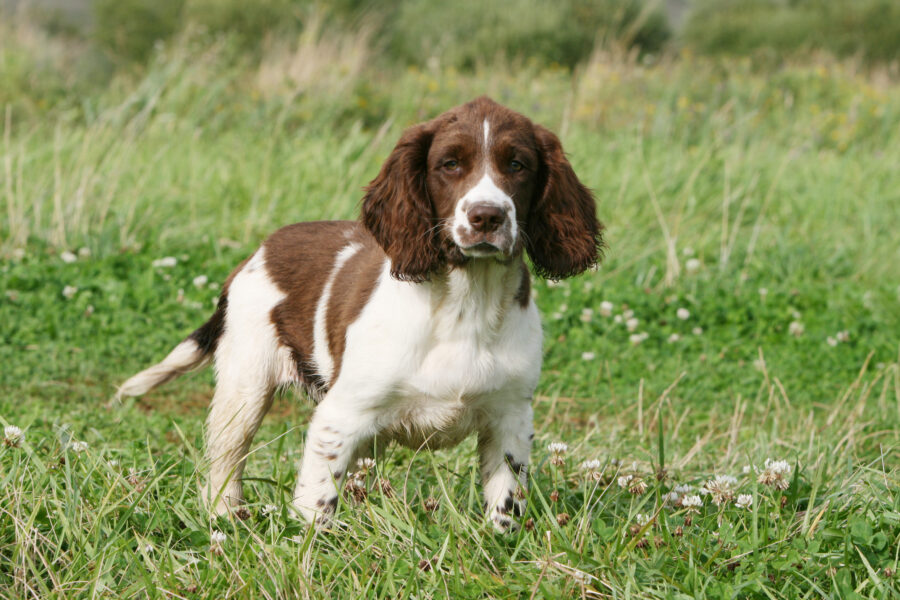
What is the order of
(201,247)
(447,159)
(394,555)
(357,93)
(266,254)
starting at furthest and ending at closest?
(357,93), (201,247), (266,254), (447,159), (394,555)

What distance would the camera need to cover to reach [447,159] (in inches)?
115

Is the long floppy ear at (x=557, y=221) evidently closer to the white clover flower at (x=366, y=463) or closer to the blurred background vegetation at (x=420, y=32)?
the white clover flower at (x=366, y=463)

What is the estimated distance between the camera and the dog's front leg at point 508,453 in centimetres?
303

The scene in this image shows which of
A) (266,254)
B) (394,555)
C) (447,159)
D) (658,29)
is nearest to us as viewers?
(394,555)

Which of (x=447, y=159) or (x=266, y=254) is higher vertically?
Answer: (x=447, y=159)

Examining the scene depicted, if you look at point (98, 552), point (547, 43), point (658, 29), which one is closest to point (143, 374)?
point (98, 552)

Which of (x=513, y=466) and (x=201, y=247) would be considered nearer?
(x=513, y=466)

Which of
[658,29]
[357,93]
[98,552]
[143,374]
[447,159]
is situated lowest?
[658,29]

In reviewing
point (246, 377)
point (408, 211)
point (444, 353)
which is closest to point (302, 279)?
point (246, 377)

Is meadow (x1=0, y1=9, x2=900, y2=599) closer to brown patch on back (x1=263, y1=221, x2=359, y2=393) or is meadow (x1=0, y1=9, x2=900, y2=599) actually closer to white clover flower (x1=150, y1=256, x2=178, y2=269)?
white clover flower (x1=150, y1=256, x2=178, y2=269)

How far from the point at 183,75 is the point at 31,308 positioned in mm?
4005

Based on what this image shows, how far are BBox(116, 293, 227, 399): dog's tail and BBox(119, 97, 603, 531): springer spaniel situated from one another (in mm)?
720

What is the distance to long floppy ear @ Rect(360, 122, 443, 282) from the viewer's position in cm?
295

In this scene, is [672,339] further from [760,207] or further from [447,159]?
[447,159]
